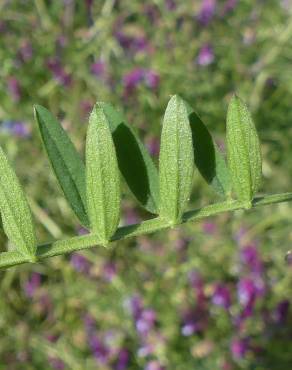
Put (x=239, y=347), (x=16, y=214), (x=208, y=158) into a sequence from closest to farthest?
(x=16, y=214), (x=208, y=158), (x=239, y=347)

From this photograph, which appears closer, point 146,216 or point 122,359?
point 122,359

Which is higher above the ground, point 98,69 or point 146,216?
point 98,69

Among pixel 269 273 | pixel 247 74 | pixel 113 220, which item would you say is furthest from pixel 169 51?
pixel 113 220

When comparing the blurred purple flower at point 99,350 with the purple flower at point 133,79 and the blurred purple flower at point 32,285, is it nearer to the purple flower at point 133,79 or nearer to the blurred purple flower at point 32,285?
the blurred purple flower at point 32,285

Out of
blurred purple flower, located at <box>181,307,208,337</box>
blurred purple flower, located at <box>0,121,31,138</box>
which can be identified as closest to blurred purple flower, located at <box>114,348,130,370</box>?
blurred purple flower, located at <box>181,307,208,337</box>

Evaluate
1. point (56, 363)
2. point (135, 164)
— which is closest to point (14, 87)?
point (56, 363)

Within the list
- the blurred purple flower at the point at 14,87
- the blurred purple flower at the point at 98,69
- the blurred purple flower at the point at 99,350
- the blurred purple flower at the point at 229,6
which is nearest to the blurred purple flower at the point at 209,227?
the blurred purple flower at the point at 99,350

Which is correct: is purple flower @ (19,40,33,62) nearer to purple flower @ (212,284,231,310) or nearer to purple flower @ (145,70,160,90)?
purple flower @ (145,70,160,90)

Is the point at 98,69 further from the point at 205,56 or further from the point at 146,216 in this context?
the point at 146,216
